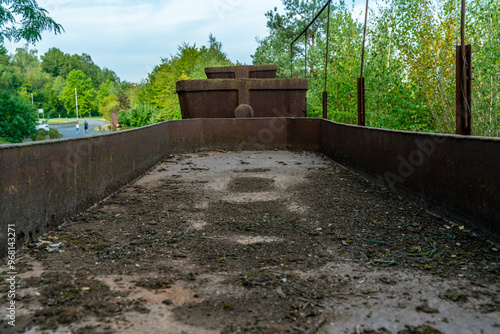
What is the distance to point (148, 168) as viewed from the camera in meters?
10.8

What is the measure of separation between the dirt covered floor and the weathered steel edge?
248 mm

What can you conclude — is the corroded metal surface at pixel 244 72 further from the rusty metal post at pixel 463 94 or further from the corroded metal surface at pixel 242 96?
the rusty metal post at pixel 463 94

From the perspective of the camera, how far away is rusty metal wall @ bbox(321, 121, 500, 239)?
15.4 feet

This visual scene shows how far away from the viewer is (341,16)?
26.6 meters

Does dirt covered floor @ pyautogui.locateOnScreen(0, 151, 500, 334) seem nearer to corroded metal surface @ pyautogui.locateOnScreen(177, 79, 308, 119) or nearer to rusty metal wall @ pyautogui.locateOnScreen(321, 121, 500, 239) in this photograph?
rusty metal wall @ pyautogui.locateOnScreen(321, 121, 500, 239)

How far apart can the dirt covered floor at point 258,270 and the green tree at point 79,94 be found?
15457cm

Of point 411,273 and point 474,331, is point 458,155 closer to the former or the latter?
point 411,273

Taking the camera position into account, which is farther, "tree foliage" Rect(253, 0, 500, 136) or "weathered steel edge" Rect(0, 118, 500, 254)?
"tree foliage" Rect(253, 0, 500, 136)

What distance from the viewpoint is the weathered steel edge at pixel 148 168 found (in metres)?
4.60

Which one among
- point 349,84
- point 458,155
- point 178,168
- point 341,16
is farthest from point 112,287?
point 341,16

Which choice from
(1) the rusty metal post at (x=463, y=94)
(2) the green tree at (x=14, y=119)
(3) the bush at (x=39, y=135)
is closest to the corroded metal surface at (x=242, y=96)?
(1) the rusty metal post at (x=463, y=94)

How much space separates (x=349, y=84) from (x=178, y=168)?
15.6 meters

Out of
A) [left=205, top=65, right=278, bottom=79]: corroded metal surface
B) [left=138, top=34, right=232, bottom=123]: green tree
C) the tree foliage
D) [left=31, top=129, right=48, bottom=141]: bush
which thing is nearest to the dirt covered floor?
the tree foliage

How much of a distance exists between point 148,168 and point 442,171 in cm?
680
